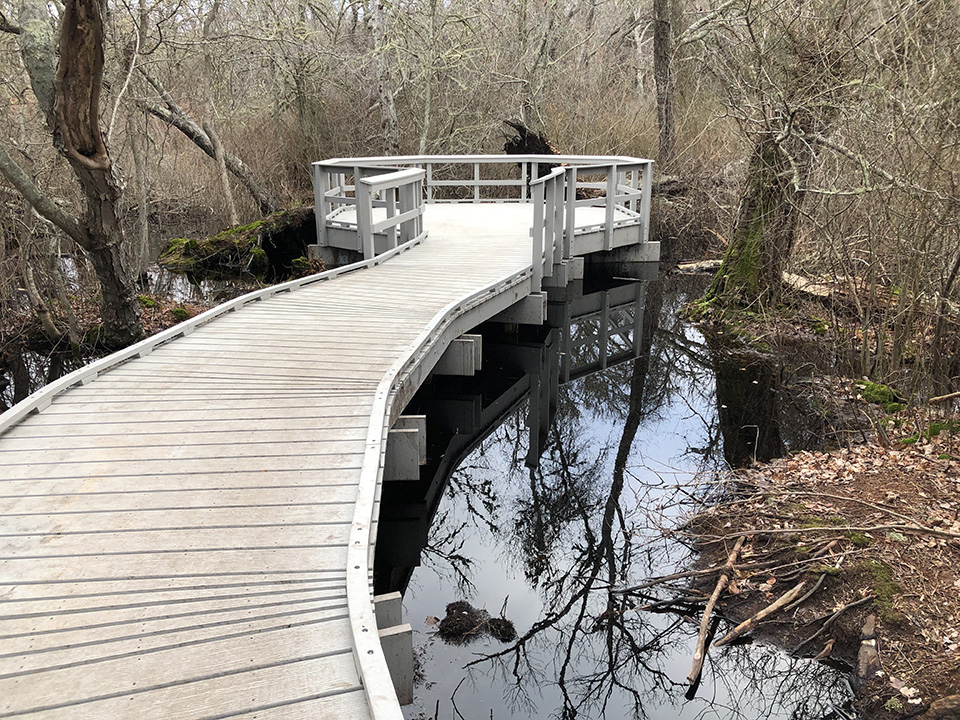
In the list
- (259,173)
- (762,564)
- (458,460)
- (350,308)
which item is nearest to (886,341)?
(762,564)

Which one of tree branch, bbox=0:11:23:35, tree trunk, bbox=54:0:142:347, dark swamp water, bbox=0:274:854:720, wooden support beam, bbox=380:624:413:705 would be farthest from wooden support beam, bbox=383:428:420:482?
tree branch, bbox=0:11:23:35

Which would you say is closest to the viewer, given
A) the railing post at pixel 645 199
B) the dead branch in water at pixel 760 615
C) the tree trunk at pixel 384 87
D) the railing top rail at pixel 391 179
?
the dead branch in water at pixel 760 615

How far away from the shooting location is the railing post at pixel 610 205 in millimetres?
10781

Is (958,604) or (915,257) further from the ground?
(915,257)

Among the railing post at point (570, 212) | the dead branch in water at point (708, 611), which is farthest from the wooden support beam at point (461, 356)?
the railing post at point (570, 212)

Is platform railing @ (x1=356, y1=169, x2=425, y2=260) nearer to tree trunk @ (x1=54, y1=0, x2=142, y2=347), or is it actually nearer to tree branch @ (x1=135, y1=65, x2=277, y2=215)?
tree trunk @ (x1=54, y1=0, x2=142, y2=347)

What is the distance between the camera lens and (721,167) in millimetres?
16375

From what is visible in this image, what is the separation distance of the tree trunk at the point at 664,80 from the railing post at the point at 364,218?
9390mm

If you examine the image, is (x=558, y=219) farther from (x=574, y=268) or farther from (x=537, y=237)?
(x=537, y=237)

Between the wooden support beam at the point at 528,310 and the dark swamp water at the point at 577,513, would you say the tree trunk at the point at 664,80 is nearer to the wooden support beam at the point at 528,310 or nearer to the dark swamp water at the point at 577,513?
the dark swamp water at the point at 577,513

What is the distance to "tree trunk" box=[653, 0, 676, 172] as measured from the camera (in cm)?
1634

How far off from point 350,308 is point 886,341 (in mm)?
5201

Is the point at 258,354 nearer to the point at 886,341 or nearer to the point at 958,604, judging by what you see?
the point at 958,604

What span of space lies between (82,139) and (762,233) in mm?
7827
